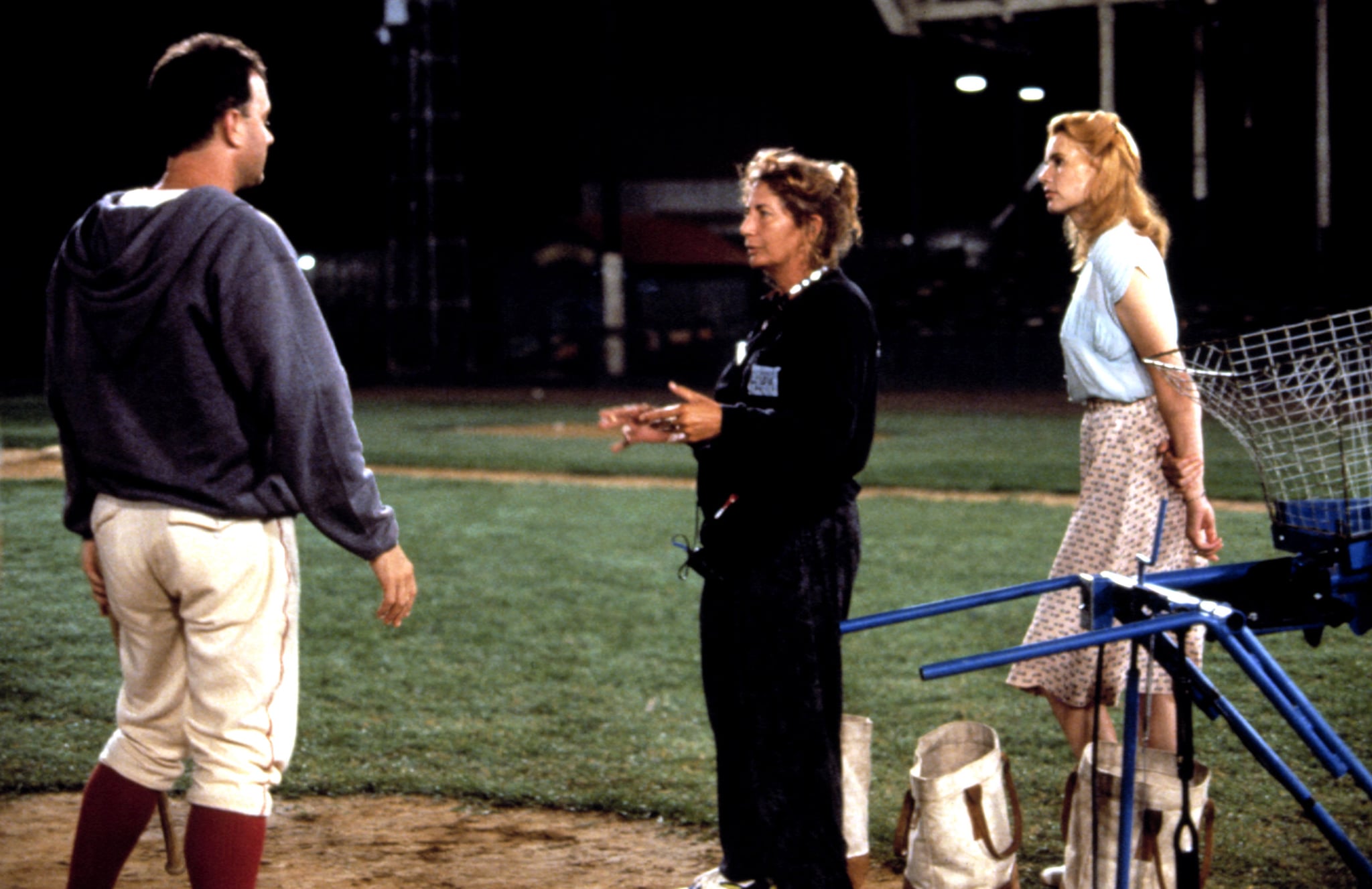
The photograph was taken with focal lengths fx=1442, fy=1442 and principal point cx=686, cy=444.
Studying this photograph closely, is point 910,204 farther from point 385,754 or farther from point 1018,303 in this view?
point 385,754

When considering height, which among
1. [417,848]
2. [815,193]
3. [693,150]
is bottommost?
[417,848]

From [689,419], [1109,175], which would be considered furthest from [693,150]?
[689,419]

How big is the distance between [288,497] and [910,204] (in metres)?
28.3

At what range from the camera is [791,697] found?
318 cm

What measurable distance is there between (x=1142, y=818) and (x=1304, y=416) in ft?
2.93

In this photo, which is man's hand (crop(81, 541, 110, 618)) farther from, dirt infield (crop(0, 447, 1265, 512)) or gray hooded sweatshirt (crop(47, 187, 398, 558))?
dirt infield (crop(0, 447, 1265, 512))

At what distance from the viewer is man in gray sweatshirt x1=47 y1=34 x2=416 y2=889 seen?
104 inches

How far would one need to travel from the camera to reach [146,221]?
8.71 feet

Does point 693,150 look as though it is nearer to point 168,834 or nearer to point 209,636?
point 168,834

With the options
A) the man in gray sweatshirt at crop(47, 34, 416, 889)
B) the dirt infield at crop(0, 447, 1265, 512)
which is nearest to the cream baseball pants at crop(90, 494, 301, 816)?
the man in gray sweatshirt at crop(47, 34, 416, 889)

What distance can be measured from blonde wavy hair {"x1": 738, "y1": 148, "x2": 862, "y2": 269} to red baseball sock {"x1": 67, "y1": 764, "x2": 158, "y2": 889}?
1.82 metres

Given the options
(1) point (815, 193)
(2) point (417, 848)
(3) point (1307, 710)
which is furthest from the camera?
(2) point (417, 848)

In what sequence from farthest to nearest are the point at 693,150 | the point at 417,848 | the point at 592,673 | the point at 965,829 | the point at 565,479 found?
the point at 693,150 < the point at 565,479 < the point at 592,673 < the point at 417,848 < the point at 965,829

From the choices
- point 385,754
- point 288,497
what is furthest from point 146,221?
point 385,754
